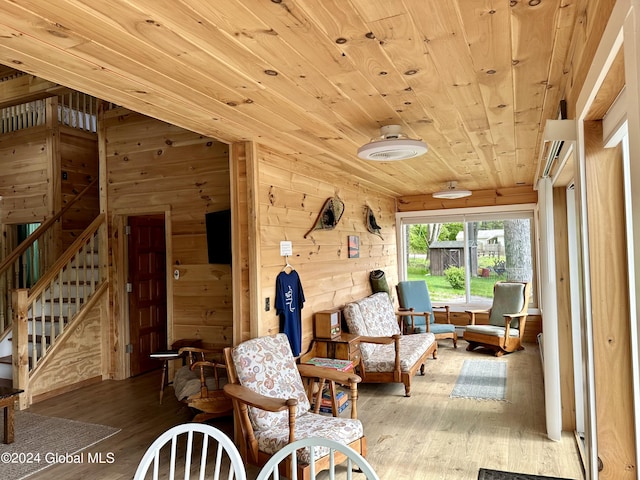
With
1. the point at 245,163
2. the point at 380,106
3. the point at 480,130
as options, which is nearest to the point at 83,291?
the point at 245,163

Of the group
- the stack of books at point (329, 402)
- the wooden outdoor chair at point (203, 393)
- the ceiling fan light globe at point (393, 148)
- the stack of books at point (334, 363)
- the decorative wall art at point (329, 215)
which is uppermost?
the ceiling fan light globe at point (393, 148)

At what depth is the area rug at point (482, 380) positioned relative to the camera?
4254mm

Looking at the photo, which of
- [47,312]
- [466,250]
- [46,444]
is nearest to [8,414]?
[46,444]

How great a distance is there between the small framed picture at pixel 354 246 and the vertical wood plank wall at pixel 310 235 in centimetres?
7

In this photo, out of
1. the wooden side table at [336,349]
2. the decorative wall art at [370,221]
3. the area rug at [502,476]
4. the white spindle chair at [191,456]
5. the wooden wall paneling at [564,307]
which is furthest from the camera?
the decorative wall art at [370,221]

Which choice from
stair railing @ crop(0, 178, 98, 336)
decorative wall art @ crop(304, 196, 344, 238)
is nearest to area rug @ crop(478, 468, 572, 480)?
decorative wall art @ crop(304, 196, 344, 238)

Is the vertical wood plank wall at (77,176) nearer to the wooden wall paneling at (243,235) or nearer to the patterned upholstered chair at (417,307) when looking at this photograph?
the wooden wall paneling at (243,235)

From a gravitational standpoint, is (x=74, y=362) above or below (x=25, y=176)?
below

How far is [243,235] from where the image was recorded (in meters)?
3.36

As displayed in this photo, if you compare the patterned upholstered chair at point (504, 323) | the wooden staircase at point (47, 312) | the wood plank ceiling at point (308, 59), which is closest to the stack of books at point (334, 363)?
the wood plank ceiling at point (308, 59)

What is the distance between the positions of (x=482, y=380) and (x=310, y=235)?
2.47 metres

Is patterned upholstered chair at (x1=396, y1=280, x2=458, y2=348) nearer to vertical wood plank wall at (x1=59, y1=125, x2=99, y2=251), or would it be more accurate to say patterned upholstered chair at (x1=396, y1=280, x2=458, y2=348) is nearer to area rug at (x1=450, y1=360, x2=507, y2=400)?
area rug at (x1=450, y1=360, x2=507, y2=400)

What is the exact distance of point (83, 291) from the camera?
5.18 metres

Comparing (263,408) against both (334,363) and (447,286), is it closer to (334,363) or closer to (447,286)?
(334,363)
